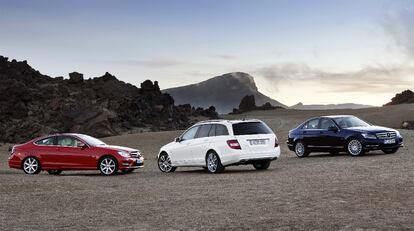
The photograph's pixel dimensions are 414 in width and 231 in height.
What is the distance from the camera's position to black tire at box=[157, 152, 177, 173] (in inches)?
868

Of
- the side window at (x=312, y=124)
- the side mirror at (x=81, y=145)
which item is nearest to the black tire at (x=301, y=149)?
the side window at (x=312, y=124)

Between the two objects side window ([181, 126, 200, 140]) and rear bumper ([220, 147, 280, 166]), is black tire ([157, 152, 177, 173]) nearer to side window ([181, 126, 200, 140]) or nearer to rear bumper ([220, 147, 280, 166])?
side window ([181, 126, 200, 140])

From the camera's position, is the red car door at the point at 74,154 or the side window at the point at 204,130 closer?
the side window at the point at 204,130

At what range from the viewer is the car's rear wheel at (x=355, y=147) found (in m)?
24.0

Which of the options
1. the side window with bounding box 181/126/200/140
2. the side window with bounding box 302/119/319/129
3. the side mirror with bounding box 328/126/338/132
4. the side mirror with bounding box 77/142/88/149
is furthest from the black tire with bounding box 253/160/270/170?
the side mirror with bounding box 77/142/88/149

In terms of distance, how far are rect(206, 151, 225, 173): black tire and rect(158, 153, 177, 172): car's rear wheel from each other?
220 cm

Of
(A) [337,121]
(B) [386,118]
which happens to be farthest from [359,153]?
(B) [386,118]

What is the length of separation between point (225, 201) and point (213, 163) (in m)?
7.73

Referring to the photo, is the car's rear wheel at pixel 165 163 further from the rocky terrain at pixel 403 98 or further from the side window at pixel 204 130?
the rocky terrain at pixel 403 98

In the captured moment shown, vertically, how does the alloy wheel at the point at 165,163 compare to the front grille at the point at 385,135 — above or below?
below

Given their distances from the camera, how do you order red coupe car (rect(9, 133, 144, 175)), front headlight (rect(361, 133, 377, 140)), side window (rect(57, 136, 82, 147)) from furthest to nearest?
front headlight (rect(361, 133, 377, 140)), side window (rect(57, 136, 82, 147)), red coupe car (rect(9, 133, 144, 175))

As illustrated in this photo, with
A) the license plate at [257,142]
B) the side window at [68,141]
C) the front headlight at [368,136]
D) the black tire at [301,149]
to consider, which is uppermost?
the side window at [68,141]

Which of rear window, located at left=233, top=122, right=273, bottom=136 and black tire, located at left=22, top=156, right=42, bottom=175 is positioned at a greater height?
rear window, located at left=233, top=122, right=273, bottom=136

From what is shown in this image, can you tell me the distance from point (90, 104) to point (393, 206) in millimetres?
61086
